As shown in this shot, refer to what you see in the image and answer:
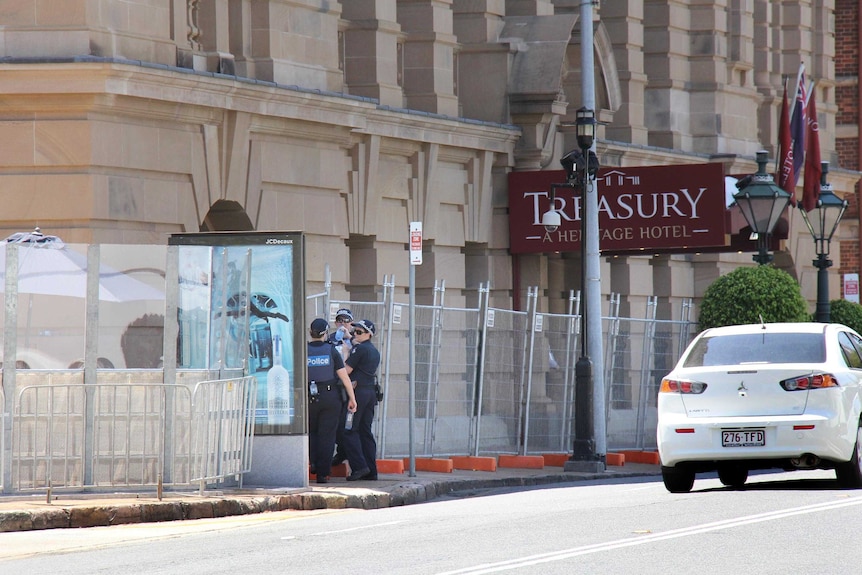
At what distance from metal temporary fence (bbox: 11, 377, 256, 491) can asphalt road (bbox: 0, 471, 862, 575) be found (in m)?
1.11

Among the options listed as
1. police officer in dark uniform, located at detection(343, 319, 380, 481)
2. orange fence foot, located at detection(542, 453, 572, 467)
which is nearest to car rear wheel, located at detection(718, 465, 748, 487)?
police officer in dark uniform, located at detection(343, 319, 380, 481)

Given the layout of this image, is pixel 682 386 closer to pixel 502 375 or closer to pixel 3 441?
pixel 3 441

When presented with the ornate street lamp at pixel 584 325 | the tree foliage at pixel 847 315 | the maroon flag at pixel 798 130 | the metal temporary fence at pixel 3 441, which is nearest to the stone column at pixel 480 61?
the ornate street lamp at pixel 584 325

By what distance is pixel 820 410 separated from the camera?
17.3m

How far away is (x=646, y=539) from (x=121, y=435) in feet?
19.8

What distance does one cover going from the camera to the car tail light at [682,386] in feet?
57.8

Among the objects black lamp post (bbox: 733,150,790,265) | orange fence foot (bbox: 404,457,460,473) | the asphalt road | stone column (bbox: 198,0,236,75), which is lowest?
the asphalt road

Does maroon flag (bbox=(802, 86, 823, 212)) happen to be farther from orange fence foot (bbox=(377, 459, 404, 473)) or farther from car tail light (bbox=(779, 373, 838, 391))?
car tail light (bbox=(779, 373, 838, 391))

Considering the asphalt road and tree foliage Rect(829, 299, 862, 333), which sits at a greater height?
tree foliage Rect(829, 299, 862, 333)

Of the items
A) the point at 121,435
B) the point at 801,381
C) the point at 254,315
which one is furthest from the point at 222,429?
the point at 801,381

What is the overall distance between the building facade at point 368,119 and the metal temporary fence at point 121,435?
451 centimetres

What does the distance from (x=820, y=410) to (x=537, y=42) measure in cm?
1573

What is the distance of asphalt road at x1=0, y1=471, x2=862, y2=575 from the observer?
1207 centimetres

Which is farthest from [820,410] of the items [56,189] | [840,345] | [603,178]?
[603,178]
